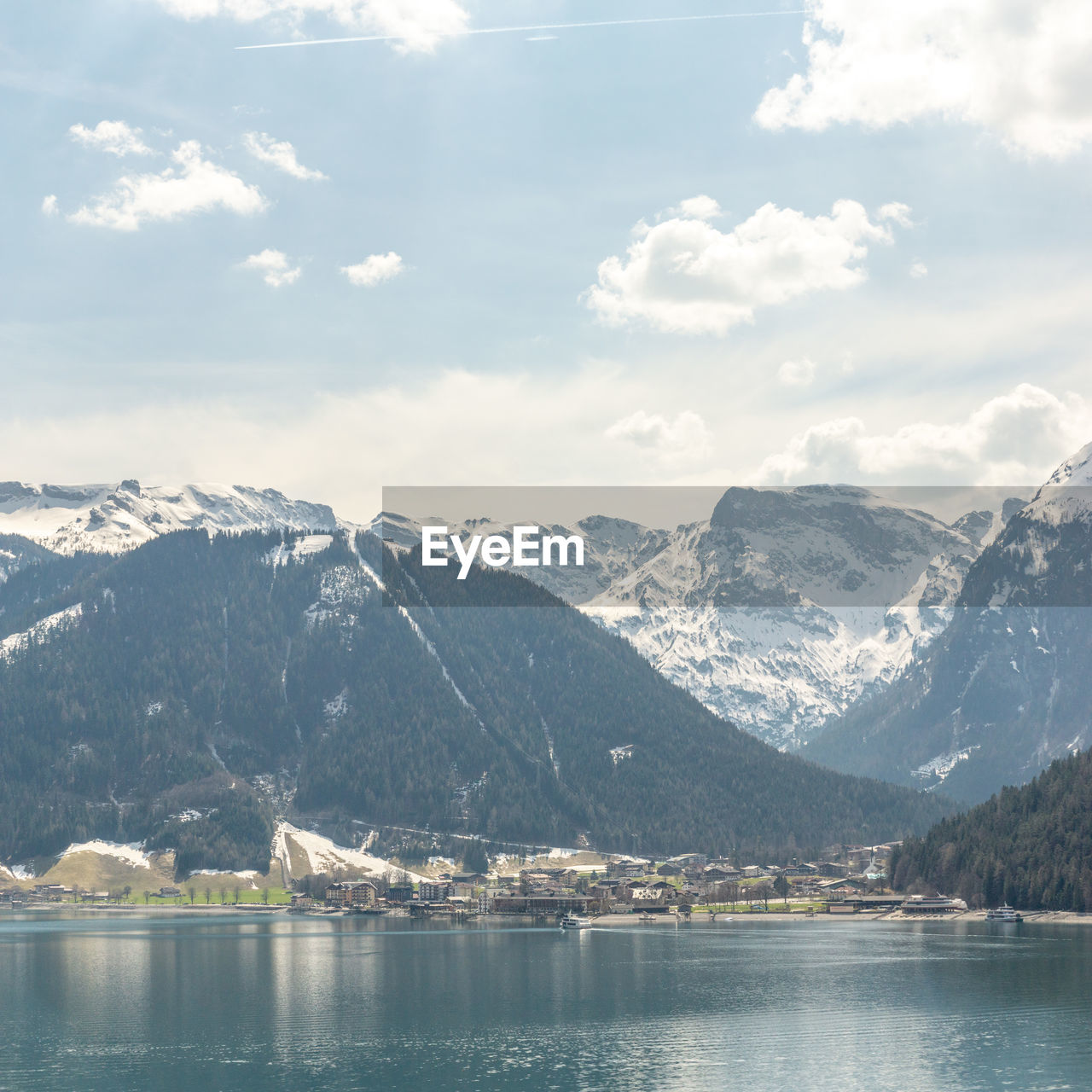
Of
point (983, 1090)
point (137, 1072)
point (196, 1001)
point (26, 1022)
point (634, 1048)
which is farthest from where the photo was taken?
point (196, 1001)

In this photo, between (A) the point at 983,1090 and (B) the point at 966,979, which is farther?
(B) the point at 966,979

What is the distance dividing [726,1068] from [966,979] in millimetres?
69218

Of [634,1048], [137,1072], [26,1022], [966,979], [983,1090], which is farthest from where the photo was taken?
[966,979]

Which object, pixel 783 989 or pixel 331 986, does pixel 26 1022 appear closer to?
pixel 331 986

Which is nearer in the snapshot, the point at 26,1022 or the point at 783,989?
the point at 26,1022

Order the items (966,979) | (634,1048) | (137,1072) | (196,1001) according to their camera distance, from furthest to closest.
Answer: (966,979), (196,1001), (634,1048), (137,1072)

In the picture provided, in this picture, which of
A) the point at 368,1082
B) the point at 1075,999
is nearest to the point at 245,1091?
the point at 368,1082

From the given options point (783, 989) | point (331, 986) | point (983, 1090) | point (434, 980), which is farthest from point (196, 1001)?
point (983, 1090)

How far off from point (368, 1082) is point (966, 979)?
313ft

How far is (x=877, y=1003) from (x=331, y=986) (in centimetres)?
7233

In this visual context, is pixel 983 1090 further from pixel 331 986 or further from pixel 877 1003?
pixel 331 986

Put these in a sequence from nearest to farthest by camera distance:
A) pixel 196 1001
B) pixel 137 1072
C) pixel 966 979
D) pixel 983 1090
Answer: pixel 983 1090 → pixel 137 1072 → pixel 196 1001 → pixel 966 979

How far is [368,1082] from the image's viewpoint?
12656 cm

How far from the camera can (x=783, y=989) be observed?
18400 cm
